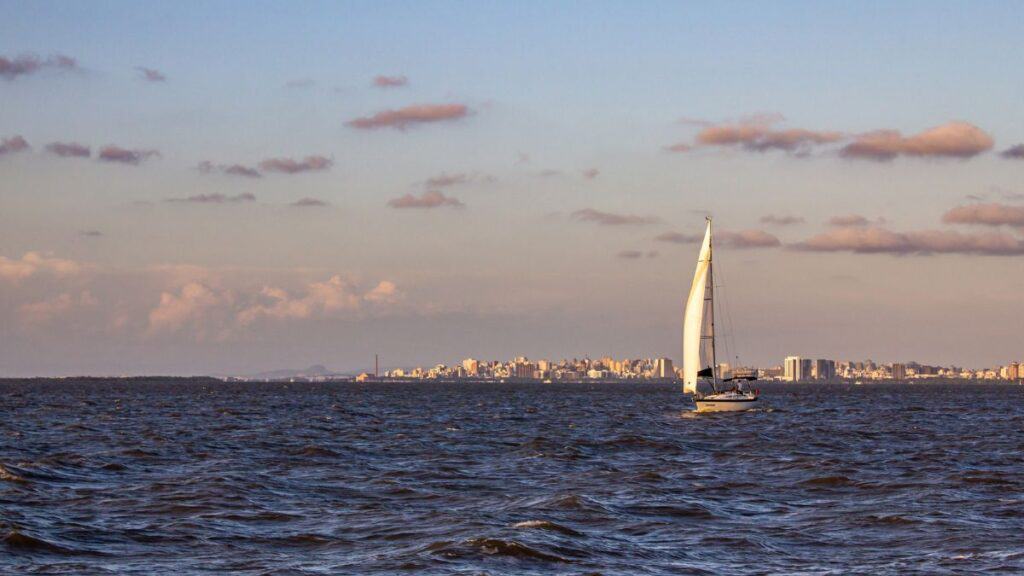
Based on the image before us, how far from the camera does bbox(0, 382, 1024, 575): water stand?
1193 inches

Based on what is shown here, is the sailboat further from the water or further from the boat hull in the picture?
the water

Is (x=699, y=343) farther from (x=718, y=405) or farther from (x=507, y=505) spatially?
(x=507, y=505)

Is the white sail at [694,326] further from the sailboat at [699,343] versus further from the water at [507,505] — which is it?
the water at [507,505]

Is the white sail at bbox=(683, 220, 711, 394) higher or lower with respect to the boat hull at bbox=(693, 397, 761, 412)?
higher

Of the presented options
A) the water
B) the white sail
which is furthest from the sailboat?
the water

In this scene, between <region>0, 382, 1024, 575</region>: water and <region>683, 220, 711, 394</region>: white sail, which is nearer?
<region>0, 382, 1024, 575</region>: water

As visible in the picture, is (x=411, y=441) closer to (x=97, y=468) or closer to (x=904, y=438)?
(x=97, y=468)

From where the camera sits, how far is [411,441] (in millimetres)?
75250

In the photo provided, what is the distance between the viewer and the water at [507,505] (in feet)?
99.5

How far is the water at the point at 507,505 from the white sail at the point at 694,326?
4174 cm

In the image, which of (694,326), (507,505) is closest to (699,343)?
(694,326)

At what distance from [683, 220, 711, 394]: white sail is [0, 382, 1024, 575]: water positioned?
41.7 metres

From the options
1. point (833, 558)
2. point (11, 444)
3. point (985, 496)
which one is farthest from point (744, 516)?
point (11, 444)

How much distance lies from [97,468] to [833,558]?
33330 millimetres
